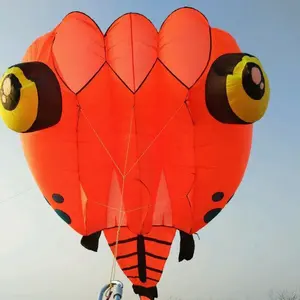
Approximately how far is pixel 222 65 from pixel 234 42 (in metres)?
0.98

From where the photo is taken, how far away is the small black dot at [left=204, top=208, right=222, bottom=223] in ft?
21.1

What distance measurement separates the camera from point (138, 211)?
20.2 ft

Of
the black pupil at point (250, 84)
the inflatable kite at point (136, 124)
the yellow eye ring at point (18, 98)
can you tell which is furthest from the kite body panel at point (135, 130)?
the black pupil at point (250, 84)

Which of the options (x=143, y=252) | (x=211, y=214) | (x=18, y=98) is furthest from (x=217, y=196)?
(x=18, y=98)

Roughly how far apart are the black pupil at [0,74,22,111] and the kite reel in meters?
2.49

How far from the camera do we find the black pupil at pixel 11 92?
5.43 metres

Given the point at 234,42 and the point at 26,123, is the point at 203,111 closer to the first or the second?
the point at 234,42

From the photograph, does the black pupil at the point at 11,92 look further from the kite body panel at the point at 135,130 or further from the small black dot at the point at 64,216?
the small black dot at the point at 64,216

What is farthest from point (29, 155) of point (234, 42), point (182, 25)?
point (234, 42)

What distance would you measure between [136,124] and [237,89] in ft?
4.54

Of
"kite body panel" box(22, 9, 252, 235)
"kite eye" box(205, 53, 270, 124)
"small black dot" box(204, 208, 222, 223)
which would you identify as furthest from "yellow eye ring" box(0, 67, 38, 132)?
"small black dot" box(204, 208, 222, 223)

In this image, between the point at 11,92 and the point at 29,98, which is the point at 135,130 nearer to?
the point at 29,98

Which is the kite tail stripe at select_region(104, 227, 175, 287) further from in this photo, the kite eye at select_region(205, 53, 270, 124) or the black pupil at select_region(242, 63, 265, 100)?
the black pupil at select_region(242, 63, 265, 100)

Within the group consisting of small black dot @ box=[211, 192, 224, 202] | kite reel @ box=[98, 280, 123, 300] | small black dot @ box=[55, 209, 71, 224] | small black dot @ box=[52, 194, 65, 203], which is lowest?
kite reel @ box=[98, 280, 123, 300]
